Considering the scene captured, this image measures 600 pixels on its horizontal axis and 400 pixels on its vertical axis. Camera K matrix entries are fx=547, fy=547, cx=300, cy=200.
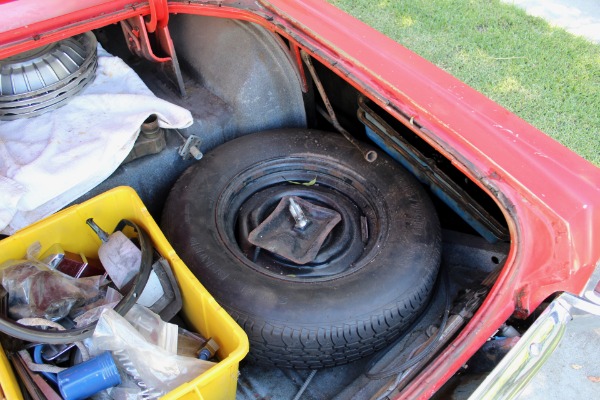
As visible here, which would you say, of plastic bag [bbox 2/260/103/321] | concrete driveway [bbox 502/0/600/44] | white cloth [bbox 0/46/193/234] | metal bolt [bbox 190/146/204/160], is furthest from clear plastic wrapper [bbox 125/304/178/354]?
concrete driveway [bbox 502/0/600/44]

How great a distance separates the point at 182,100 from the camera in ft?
6.08

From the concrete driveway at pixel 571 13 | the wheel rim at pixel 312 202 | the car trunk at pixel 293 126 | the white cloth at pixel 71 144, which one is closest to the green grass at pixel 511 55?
the concrete driveway at pixel 571 13

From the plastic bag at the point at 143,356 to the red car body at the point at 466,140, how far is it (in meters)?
0.45

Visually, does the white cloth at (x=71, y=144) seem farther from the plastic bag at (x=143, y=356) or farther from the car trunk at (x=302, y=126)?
the plastic bag at (x=143, y=356)

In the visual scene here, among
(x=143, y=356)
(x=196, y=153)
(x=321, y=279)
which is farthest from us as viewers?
(x=196, y=153)

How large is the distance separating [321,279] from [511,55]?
2.54m

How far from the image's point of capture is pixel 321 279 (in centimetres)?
141

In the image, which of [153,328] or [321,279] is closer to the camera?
[153,328]

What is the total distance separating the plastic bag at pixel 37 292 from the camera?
1224 mm

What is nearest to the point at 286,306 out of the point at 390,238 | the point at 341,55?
the point at 390,238

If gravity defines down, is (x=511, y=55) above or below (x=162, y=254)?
above

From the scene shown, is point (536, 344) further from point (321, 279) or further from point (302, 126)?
point (302, 126)

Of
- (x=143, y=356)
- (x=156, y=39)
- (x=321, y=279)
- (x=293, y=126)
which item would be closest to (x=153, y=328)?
(x=143, y=356)

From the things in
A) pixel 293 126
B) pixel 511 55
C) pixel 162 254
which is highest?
pixel 511 55
